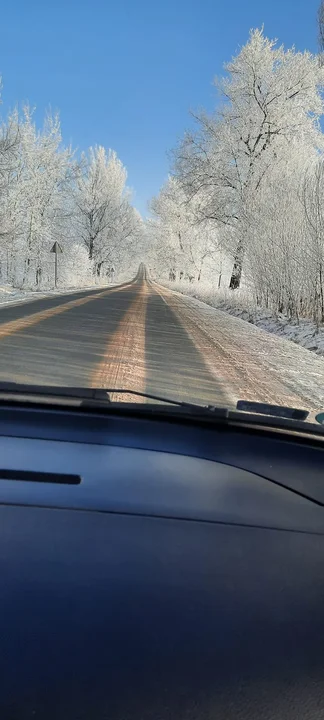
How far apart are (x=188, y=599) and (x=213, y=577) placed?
97mm

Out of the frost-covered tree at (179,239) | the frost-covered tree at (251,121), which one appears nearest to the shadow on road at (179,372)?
the frost-covered tree at (251,121)

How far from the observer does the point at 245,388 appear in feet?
14.6

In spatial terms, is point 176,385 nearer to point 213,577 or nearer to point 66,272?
point 213,577

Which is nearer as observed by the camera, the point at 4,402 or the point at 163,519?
the point at 163,519

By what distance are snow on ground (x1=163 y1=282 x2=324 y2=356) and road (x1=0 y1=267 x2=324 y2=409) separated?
0.78 m

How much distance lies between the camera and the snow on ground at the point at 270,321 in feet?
30.3

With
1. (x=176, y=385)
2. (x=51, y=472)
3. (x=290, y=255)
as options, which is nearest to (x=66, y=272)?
(x=290, y=255)

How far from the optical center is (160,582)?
3.25 ft

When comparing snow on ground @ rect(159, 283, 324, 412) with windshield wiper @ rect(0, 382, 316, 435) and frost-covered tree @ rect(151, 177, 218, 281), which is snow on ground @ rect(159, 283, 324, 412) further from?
frost-covered tree @ rect(151, 177, 218, 281)

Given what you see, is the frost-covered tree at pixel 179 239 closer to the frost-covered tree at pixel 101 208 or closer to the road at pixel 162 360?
the frost-covered tree at pixel 101 208

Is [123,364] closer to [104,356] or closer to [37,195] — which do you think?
[104,356]

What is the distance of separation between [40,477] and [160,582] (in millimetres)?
611

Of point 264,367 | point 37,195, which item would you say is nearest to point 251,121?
point 37,195

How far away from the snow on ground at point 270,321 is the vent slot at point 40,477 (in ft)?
23.5
